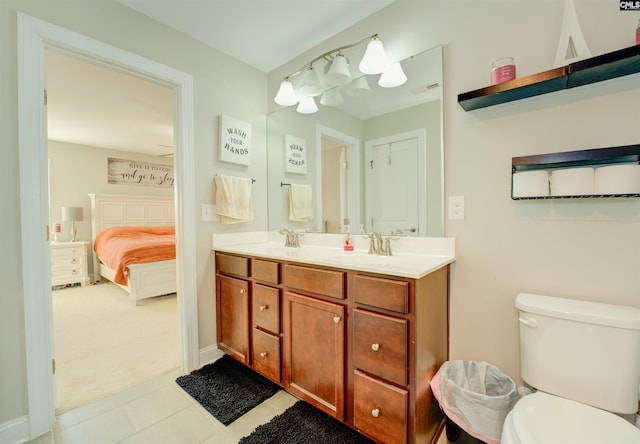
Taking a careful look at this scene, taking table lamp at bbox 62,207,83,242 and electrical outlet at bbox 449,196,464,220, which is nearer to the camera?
electrical outlet at bbox 449,196,464,220

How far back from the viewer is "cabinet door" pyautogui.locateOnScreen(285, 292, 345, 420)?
1.36m

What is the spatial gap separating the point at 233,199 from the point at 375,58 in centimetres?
139

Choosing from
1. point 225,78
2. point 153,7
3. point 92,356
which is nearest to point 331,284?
point 225,78

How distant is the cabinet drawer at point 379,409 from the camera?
1.16 metres

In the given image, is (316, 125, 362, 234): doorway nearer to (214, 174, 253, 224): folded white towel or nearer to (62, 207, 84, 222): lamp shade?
(214, 174, 253, 224): folded white towel

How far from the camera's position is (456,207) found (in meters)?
1.50

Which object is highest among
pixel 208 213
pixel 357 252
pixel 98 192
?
pixel 98 192

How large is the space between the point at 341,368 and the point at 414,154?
1243 millimetres

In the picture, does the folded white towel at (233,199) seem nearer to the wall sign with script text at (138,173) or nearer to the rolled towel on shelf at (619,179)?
the rolled towel on shelf at (619,179)

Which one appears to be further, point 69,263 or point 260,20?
point 69,263

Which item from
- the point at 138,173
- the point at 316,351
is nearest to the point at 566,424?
the point at 316,351

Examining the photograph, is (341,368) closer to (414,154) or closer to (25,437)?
(414,154)

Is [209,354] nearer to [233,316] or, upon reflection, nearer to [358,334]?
[233,316]

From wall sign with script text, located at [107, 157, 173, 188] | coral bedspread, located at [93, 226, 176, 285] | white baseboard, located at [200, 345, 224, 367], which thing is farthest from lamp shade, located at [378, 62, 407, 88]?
wall sign with script text, located at [107, 157, 173, 188]
